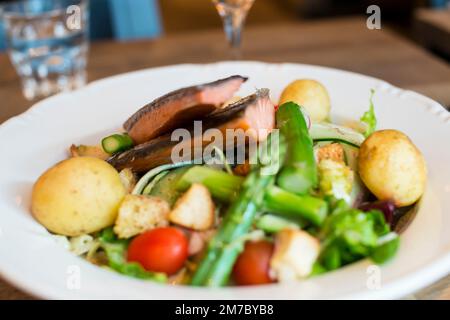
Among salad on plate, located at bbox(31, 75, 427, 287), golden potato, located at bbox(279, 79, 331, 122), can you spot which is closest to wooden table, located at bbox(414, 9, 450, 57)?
golden potato, located at bbox(279, 79, 331, 122)

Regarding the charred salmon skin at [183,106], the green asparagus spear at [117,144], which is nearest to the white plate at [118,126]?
the green asparagus spear at [117,144]

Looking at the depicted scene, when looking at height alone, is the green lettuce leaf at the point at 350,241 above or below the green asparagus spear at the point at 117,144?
below

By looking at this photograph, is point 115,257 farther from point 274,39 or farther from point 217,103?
point 274,39

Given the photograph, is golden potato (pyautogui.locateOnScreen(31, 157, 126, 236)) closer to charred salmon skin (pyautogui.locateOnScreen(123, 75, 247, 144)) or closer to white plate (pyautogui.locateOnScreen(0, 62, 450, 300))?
white plate (pyautogui.locateOnScreen(0, 62, 450, 300))

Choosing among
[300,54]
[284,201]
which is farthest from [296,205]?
[300,54]

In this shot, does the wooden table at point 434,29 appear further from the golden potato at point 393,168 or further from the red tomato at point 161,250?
the red tomato at point 161,250
